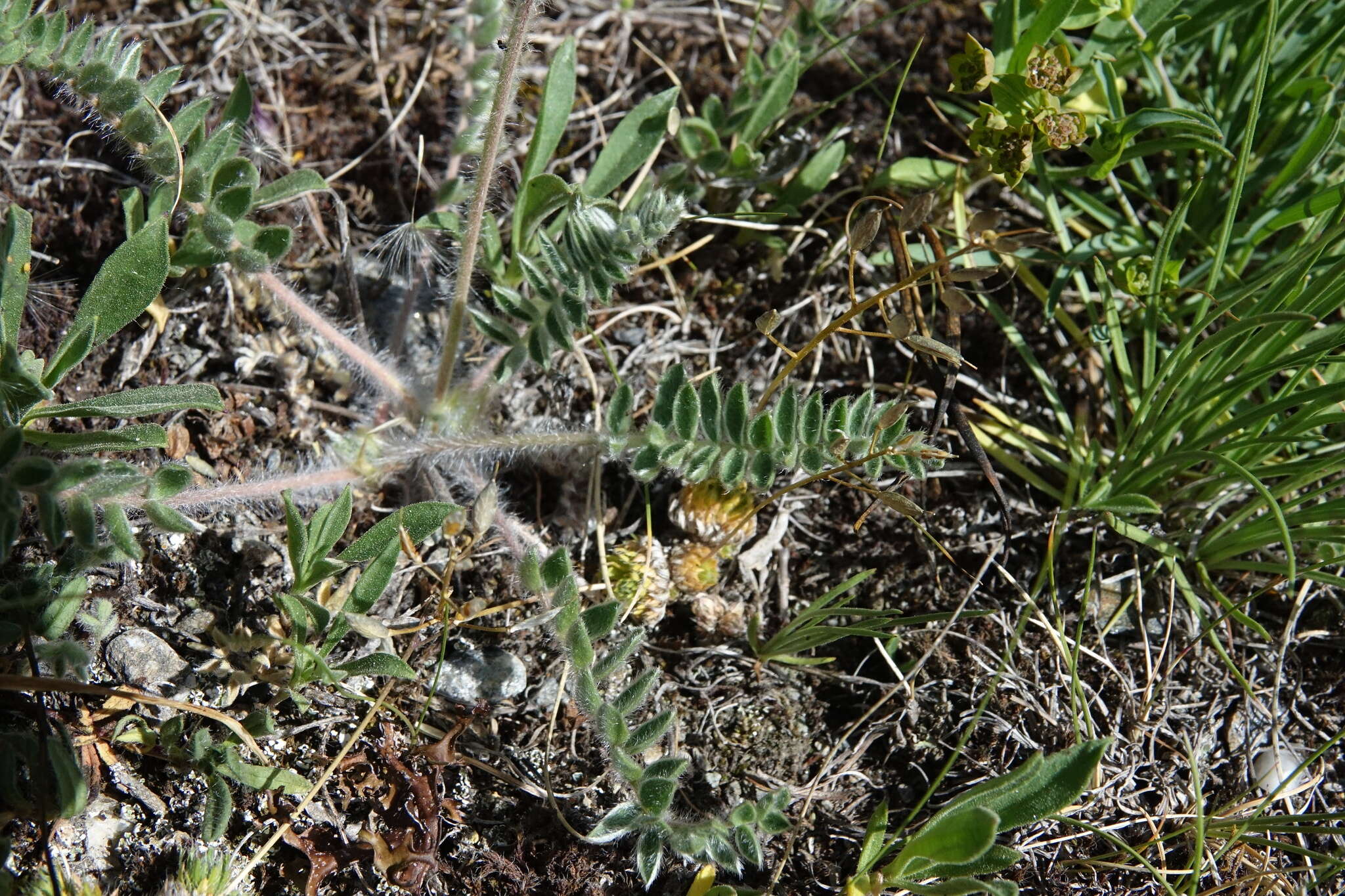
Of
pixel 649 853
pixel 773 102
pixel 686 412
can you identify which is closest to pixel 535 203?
pixel 686 412

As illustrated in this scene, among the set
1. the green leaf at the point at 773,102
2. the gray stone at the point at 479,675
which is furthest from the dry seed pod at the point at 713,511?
the green leaf at the point at 773,102

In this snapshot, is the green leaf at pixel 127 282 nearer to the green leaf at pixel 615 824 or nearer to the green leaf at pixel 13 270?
the green leaf at pixel 13 270

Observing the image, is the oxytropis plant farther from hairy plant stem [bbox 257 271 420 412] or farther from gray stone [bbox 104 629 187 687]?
gray stone [bbox 104 629 187 687]

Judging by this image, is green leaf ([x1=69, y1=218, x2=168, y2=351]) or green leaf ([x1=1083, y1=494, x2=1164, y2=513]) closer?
green leaf ([x1=69, y1=218, x2=168, y2=351])

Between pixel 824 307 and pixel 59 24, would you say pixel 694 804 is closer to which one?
pixel 824 307

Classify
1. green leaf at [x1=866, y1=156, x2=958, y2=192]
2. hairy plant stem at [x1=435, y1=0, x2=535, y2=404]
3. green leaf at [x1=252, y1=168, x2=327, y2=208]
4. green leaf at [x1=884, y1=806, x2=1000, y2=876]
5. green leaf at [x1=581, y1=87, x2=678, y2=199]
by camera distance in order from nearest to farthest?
green leaf at [x1=884, y1=806, x2=1000, y2=876]
hairy plant stem at [x1=435, y1=0, x2=535, y2=404]
green leaf at [x1=252, y1=168, x2=327, y2=208]
green leaf at [x1=581, y1=87, x2=678, y2=199]
green leaf at [x1=866, y1=156, x2=958, y2=192]

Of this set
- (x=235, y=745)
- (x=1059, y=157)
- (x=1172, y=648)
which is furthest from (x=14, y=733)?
(x=1059, y=157)

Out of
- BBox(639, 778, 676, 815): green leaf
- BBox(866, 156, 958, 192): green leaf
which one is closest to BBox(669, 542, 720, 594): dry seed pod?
BBox(639, 778, 676, 815): green leaf

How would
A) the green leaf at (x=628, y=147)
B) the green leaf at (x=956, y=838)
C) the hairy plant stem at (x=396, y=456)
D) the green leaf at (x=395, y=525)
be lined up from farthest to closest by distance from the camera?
1. the green leaf at (x=628, y=147)
2. the hairy plant stem at (x=396, y=456)
3. the green leaf at (x=395, y=525)
4. the green leaf at (x=956, y=838)
